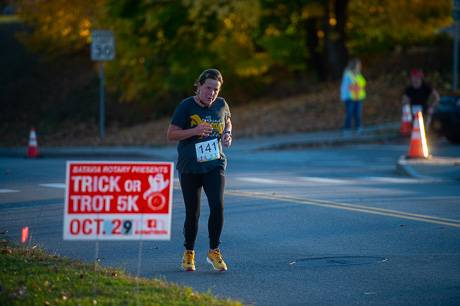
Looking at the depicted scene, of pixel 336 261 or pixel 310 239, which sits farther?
pixel 310 239

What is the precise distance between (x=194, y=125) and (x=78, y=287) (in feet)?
7.39

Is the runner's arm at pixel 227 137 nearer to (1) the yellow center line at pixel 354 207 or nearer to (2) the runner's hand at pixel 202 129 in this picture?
(2) the runner's hand at pixel 202 129

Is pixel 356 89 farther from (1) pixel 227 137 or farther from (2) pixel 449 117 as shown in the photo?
(1) pixel 227 137

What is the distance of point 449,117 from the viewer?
26.2 meters

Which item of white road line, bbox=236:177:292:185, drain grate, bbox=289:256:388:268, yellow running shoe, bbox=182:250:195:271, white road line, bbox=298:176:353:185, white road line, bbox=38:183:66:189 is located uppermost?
white road line, bbox=298:176:353:185

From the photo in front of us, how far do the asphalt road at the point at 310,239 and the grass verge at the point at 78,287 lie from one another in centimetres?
67

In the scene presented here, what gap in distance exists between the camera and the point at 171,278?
9438 mm

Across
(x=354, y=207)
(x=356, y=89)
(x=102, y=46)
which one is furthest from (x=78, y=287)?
(x=102, y=46)

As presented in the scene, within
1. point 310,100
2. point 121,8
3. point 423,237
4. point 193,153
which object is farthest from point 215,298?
point 121,8

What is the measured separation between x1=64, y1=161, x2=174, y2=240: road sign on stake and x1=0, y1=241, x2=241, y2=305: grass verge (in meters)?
0.41

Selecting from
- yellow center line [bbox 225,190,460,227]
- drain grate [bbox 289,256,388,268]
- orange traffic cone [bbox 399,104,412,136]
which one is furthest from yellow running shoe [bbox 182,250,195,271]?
orange traffic cone [bbox 399,104,412,136]

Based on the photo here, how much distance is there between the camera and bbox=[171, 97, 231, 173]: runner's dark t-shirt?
9.67 meters

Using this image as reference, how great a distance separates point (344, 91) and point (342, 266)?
18156 mm

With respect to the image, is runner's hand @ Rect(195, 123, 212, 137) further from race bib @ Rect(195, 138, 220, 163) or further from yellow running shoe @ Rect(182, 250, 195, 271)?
yellow running shoe @ Rect(182, 250, 195, 271)
